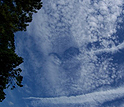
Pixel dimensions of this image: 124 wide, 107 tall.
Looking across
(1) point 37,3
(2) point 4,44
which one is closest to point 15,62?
(2) point 4,44

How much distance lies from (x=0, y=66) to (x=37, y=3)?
756 cm

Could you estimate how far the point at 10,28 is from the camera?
450 inches

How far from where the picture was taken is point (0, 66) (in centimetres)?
1244

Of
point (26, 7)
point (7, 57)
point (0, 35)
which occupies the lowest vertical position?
point (7, 57)

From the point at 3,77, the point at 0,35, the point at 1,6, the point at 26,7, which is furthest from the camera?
the point at 3,77

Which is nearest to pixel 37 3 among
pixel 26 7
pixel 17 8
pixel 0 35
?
pixel 26 7

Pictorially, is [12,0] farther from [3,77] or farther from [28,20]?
[3,77]

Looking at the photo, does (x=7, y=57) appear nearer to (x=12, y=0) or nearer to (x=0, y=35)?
(x=0, y=35)

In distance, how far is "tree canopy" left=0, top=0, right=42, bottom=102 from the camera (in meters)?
10.8

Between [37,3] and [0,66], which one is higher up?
[37,3]

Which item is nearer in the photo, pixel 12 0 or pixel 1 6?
pixel 1 6

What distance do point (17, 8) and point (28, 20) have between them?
180 cm

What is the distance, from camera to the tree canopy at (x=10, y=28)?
10812 millimetres

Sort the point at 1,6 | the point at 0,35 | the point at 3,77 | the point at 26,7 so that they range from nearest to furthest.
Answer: the point at 1,6 → the point at 0,35 → the point at 26,7 → the point at 3,77
